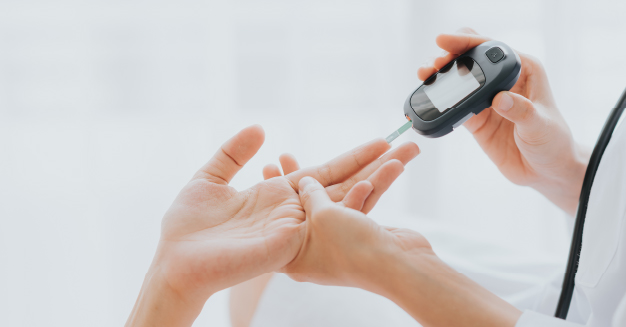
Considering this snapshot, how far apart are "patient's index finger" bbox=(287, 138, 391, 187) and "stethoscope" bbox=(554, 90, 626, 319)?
325mm

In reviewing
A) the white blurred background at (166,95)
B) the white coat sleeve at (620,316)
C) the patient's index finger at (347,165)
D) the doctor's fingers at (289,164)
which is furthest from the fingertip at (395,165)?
the white blurred background at (166,95)

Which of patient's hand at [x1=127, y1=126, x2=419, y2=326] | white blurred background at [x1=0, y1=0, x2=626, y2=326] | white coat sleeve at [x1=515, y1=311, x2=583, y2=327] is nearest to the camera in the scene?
white coat sleeve at [x1=515, y1=311, x2=583, y2=327]

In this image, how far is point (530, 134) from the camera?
0.79 metres

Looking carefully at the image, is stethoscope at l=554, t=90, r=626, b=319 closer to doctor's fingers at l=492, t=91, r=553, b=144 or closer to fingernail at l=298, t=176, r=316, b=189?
doctor's fingers at l=492, t=91, r=553, b=144

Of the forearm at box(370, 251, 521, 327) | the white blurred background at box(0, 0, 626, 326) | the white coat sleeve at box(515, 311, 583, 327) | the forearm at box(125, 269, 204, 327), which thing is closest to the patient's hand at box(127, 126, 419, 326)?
the forearm at box(125, 269, 204, 327)

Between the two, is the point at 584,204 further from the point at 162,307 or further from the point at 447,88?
the point at 162,307

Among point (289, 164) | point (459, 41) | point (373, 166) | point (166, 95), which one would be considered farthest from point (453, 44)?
point (166, 95)

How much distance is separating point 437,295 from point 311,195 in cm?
23

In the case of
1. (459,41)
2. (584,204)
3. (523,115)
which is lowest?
(584,204)

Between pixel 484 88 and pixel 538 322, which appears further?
pixel 484 88

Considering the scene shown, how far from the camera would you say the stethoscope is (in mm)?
691

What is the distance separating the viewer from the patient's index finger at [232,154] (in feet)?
2.56

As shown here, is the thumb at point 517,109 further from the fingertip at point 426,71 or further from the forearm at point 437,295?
the forearm at point 437,295

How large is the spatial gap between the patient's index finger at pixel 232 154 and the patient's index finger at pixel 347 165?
3.5 inches
